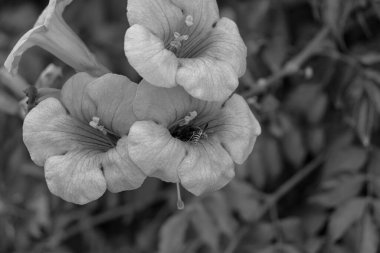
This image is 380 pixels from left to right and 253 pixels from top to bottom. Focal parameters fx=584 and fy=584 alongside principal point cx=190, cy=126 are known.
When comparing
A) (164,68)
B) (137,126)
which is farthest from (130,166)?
(164,68)

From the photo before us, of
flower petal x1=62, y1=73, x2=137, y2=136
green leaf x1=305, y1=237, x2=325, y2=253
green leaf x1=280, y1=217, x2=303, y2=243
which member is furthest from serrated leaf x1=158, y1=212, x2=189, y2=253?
flower petal x1=62, y1=73, x2=137, y2=136

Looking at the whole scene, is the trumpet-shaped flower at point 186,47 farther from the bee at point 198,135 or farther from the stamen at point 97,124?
the stamen at point 97,124

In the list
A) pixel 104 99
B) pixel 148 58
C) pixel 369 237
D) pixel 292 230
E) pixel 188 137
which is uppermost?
pixel 148 58

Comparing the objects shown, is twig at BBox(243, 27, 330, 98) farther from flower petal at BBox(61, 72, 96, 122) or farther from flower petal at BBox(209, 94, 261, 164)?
flower petal at BBox(61, 72, 96, 122)

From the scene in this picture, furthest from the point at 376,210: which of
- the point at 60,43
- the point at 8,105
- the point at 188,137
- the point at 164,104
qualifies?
the point at 8,105

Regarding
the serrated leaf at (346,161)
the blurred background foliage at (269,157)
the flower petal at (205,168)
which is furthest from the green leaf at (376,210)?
the flower petal at (205,168)

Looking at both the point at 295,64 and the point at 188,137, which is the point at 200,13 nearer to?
the point at 188,137

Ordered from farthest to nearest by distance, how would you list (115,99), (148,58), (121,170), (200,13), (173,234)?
(173,234)
(200,13)
(115,99)
(121,170)
(148,58)
